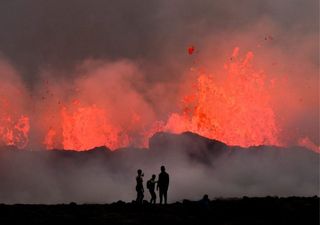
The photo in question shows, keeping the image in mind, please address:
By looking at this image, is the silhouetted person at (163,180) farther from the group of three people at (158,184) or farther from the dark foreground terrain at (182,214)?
the dark foreground terrain at (182,214)

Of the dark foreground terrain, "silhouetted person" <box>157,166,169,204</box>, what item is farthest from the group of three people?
the dark foreground terrain

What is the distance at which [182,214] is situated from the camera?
32438 mm

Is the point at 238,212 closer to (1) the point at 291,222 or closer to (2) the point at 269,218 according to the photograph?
(2) the point at 269,218

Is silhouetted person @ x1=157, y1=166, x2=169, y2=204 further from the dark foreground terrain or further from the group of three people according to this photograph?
the dark foreground terrain

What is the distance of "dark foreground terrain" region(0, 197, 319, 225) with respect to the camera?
95.2 ft

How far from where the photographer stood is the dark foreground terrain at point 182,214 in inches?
1142

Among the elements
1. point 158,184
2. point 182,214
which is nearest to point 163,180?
point 158,184

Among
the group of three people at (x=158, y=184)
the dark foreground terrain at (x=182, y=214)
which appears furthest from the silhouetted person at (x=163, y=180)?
the dark foreground terrain at (x=182, y=214)

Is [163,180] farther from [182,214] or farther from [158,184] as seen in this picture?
[182,214]

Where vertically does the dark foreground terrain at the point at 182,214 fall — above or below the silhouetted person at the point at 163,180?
below

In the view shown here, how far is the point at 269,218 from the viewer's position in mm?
30000

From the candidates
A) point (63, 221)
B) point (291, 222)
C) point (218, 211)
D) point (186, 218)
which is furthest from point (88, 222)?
point (291, 222)

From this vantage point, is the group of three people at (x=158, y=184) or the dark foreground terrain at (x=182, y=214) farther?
the group of three people at (x=158, y=184)

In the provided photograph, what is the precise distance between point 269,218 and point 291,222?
2.10 metres
